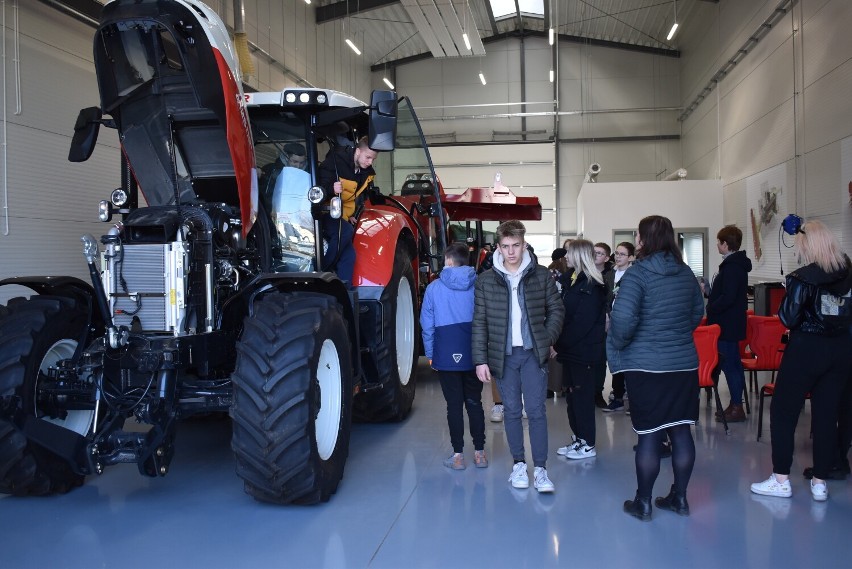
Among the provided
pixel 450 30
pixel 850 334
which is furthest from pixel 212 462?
pixel 450 30

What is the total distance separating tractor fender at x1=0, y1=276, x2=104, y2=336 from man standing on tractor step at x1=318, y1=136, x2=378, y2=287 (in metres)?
1.36

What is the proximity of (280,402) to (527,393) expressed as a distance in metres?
1.43

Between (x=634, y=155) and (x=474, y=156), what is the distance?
5.01 m

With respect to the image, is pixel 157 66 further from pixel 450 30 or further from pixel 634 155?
pixel 634 155

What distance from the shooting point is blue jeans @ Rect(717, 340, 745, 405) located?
551 cm

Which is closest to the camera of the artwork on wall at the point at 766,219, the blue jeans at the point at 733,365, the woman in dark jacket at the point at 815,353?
the woman in dark jacket at the point at 815,353

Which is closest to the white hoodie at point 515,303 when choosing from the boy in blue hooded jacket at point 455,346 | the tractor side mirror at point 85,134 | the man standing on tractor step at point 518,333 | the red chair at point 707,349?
the man standing on tractor step at point 518,333

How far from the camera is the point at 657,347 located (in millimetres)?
3408

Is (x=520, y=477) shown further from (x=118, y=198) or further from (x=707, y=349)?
(x=118, y=198)

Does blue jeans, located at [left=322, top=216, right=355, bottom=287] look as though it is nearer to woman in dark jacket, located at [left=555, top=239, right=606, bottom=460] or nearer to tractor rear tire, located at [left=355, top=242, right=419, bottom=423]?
tractor rear tire, located at [left=355, top=242, right=419, bottom=423]

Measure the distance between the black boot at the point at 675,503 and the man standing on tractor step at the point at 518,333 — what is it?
58 cm

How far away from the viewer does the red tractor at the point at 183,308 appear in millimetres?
3328

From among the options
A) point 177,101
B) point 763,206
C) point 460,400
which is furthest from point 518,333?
point 763,206

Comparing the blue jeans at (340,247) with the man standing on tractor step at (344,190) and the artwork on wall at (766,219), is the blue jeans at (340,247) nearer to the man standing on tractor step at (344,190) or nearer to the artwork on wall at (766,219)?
the man standing on tractor step at (344,190)
